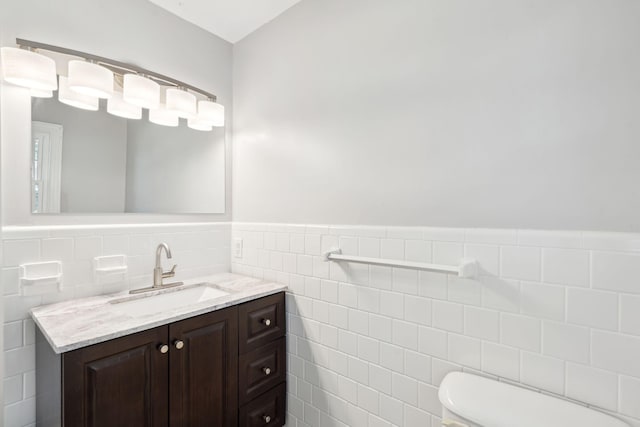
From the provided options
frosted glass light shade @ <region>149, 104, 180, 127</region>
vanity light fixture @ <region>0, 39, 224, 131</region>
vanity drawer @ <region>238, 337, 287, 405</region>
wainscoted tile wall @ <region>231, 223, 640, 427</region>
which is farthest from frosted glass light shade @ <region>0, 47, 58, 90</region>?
vanity drawer @ <region>238, 337, 287, 405</region>

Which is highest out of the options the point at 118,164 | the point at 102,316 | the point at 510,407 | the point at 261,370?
the point at 118,164

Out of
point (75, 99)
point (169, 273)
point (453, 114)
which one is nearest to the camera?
point (453, 114)

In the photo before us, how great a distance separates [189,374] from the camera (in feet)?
3.92

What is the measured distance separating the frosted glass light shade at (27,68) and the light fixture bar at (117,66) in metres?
0.08

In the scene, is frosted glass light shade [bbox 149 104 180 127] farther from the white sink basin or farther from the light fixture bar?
the white sink basin

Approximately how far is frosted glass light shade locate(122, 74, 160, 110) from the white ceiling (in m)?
0.50

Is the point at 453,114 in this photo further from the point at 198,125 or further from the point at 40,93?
the point at 40,93

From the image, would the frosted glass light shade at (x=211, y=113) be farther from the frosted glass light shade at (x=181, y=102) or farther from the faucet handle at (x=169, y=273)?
the faucet handle at (x=169, y=273)

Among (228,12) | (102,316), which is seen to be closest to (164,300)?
(102,316)

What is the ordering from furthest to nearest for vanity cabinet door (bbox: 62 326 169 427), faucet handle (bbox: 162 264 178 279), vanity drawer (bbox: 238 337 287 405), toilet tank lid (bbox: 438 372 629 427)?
1. faucet handle (bbox: 162 264 178 279)
2. vanity drawer (bbox: 238 337 287 405)
3. vanity cabinet door (bbox: 62 326 169 427)
4. toilet tank lid (bbox: 438 372 629 427)

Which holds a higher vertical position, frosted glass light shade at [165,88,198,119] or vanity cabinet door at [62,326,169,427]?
frosted glass light shade at [165,88,198,119]

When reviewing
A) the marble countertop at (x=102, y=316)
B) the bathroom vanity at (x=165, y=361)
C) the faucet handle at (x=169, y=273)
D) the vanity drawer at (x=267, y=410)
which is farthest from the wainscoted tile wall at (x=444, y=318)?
the faucet handle at (x=169, y=273)

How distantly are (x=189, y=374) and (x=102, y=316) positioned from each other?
0.40 meters

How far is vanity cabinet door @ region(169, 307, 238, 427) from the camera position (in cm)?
116
